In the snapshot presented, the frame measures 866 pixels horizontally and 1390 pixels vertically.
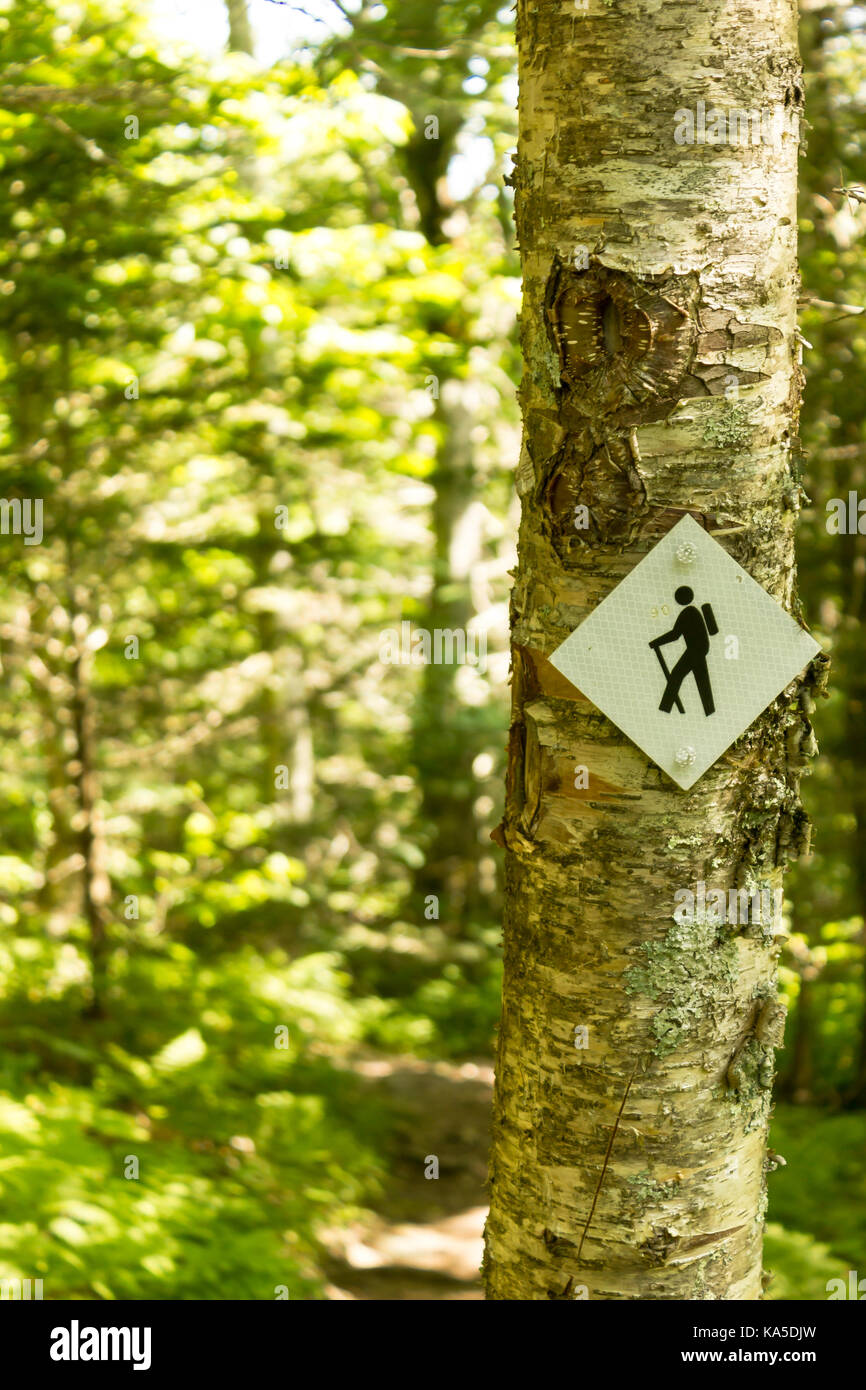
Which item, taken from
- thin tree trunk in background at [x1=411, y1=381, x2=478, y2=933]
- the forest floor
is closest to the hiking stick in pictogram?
the forest floor

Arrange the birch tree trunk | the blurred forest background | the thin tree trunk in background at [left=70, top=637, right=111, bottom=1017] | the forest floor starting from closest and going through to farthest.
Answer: the birch tree trunk → the blurred forest background → the forest floor → the thin tree trunk in background at [left=70, top=637, right=111, bottom=1017]

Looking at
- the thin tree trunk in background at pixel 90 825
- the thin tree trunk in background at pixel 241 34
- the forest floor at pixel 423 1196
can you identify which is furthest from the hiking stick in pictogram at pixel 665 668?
the thin tree trunk in background at pixel 241 34

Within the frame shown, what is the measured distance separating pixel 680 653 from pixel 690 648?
2 cm

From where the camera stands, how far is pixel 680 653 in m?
1.51

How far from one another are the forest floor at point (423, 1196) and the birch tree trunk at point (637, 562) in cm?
312

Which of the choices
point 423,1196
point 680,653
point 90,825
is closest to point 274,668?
point 90,825

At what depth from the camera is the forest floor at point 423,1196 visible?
5.02 meters

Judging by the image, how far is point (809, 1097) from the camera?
6.42 meters

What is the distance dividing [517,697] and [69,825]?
6379mm

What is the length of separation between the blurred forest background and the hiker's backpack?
1130 millimetres

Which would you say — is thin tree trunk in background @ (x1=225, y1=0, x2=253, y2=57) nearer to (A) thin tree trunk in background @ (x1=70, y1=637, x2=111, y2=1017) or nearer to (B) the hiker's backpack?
(A) thin tree trunk in background @ (x1=70, y1=637, x2=111, y2=1017)

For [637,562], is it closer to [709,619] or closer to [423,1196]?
[709,619]

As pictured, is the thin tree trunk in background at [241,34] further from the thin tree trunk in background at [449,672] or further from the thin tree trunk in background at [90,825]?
the thin tree trunk in background at [90,825]

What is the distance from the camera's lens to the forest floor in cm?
502
